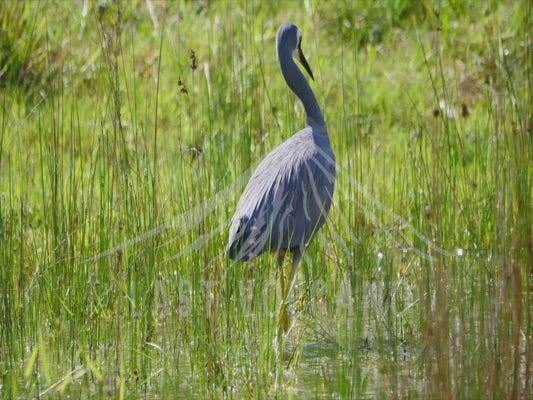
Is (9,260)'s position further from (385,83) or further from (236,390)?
(385,83)

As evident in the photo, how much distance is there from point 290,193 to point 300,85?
66cm

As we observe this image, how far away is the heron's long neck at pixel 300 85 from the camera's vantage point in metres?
4.69

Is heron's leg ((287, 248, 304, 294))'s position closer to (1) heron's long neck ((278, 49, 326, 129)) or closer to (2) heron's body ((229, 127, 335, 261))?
(2) heron's body ((229, 127, 335, 261))

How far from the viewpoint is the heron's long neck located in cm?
469

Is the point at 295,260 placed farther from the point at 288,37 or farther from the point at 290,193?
the point at 288,37

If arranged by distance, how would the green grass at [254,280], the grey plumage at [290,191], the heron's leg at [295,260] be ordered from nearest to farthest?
the green grass at [254,280] < the grey plumage at [290,191] < the heron's leg at [295,260]

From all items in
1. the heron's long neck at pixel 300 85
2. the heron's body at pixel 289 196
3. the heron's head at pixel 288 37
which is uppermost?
the heron's head at pixel 288 37

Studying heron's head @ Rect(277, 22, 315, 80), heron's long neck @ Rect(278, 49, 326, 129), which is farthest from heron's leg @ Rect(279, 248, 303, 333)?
heron's head @ Rect(277, 22, 315, 80)

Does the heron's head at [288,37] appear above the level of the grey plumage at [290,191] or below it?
above

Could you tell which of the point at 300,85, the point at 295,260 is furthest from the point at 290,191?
the point at 300,85

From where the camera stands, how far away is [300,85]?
4.71m

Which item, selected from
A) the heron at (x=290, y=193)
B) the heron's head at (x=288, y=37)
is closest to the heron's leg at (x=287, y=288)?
the heron at (x=290, y=193)

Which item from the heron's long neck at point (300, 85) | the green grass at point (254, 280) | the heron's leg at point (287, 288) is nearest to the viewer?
the green grass at point (254, 280)

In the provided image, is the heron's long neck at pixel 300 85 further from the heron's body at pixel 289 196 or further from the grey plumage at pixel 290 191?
the heron's body at pixel 289 196
